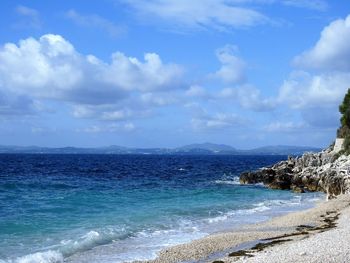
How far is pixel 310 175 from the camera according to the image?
5956 cm

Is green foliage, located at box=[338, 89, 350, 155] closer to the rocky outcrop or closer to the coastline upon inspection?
the rocky outcrop

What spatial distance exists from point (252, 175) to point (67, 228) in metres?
43.2

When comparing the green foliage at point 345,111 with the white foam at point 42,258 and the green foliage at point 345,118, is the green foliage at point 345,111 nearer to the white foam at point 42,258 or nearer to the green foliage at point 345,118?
the green foliage at point 345,118

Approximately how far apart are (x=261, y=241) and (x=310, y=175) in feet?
122

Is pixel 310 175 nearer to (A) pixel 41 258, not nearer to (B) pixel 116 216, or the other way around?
(B) pixel 116 216

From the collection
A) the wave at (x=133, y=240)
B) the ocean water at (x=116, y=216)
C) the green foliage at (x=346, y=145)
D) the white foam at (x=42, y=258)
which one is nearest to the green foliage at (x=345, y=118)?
the green foliage at (x=346, y=145)

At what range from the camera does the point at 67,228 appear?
98.7 feet

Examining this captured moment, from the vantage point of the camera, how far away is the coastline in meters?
20.2

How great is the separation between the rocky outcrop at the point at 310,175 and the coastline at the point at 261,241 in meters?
13.8

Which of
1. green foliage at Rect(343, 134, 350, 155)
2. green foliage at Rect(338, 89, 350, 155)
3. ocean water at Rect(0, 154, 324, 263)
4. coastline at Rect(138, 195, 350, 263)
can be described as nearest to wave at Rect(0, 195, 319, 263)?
ocean water at Rect(0, 154, 324, 263)

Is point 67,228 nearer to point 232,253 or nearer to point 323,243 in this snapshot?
point 232,253

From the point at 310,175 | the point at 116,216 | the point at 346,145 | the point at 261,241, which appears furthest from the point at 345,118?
the point at 261,241

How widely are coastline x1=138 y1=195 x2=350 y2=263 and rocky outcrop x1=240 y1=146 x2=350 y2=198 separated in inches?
543

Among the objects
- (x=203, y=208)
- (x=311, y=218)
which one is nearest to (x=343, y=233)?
(x=311, y=218)
